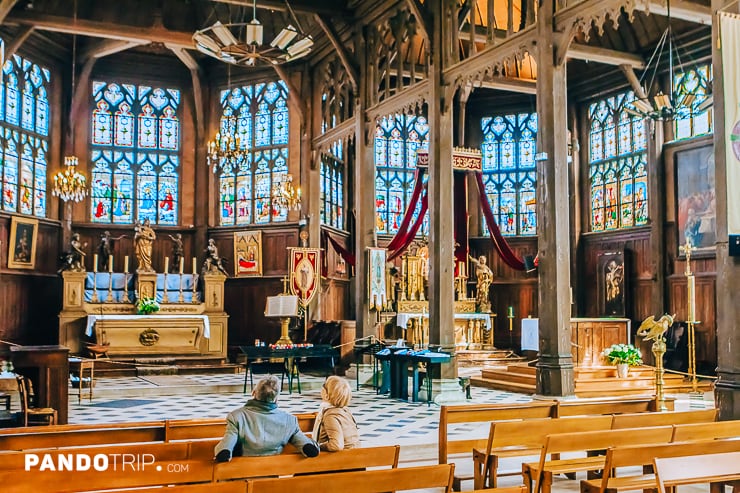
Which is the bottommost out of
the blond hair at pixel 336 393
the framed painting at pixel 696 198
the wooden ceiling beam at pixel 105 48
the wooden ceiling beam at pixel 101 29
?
the blond hair at pixel 336 393

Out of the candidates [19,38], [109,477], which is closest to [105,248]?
[19,38]

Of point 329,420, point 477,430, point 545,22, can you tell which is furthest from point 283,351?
point 329,420

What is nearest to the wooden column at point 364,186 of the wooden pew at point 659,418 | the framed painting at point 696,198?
the framed painting at point 696,198

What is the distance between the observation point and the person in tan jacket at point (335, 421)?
15.3 ft

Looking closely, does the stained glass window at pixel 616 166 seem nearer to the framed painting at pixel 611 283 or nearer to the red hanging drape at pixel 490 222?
the framed painting at pixel 611 283

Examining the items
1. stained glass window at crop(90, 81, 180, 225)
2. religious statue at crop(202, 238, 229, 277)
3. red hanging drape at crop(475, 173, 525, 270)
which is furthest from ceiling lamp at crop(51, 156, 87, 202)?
red hanging drape at crop(475, 173, 525, 270)

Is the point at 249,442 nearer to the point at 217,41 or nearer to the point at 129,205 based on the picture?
the point at 217,41

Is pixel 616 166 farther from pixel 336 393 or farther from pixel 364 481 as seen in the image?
pixel 364 481

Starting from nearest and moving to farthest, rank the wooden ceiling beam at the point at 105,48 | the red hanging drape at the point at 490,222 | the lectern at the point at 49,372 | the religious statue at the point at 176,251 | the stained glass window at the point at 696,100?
the lectern at the point at 49,372
the red hanging drape at the point at 490,222
the stained glass window at the point at 696,100
the wooden ceiling beam at the point at 105,48
the religious statue at the point at 176,251

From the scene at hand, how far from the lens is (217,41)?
37.6 ft

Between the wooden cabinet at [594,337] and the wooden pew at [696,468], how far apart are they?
356 inches

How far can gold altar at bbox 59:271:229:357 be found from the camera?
54.4 feet

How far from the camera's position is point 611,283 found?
18.5 metres

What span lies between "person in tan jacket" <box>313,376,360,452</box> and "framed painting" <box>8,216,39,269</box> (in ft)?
45.7
